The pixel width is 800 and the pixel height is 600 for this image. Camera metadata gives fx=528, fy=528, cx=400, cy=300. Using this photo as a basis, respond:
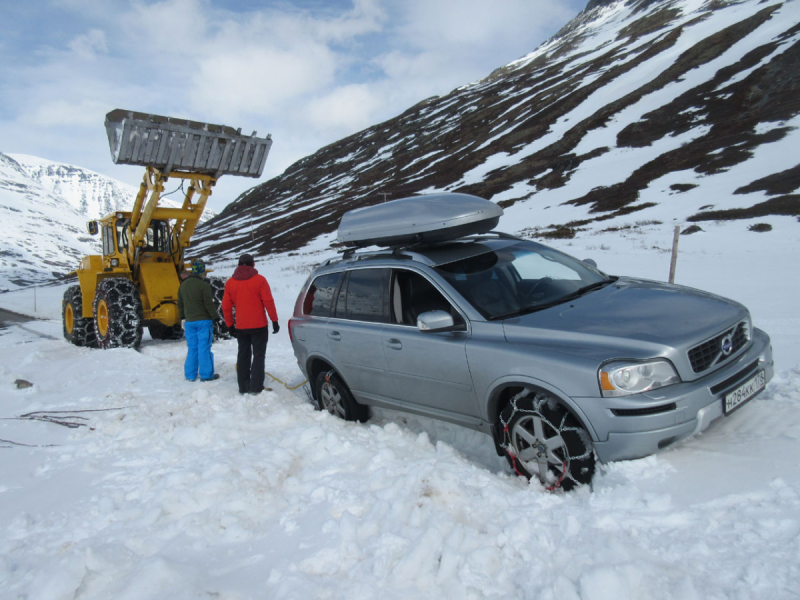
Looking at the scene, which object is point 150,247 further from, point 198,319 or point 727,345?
point 727,345

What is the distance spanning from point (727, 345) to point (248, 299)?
201 inches

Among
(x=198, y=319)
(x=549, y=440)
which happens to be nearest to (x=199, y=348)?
(x=198, y=319)

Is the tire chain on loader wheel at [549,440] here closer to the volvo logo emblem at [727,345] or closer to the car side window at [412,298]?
the car side window at [412,298]

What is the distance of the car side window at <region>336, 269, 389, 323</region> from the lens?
4793mm

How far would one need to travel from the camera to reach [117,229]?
11.1m

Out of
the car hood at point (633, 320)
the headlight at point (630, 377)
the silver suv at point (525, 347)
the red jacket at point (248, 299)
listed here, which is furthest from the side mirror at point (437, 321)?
the red jacket at point (248, 299)

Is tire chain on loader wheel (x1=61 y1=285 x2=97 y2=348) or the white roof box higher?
the white roof box

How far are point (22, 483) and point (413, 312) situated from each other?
11.2 ft

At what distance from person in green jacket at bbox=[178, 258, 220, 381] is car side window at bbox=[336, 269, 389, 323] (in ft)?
10.0

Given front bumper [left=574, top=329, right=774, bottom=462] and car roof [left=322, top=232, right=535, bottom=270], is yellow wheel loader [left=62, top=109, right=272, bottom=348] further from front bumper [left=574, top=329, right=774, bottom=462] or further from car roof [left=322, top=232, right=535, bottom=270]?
front bumper [left=574, top=329, right=774, bottom=462]

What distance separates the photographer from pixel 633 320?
3555 millimetres

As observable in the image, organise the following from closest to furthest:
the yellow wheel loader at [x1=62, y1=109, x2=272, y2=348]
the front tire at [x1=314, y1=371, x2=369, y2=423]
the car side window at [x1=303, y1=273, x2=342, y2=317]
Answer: the front tire at [x1=314, y1=371, x2=369, y2=423]
the car side window at [x1=303, y1=273, x2=342, y2=317]
the yellow wheel loader at [x1=62, y1=109, x2=272, y2=348]

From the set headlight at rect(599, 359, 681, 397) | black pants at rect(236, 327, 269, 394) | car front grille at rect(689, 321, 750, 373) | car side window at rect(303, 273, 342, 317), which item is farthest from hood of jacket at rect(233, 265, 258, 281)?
car front grille at rect(689, 321, 750, 373)

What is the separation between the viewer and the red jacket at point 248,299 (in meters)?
6.59
